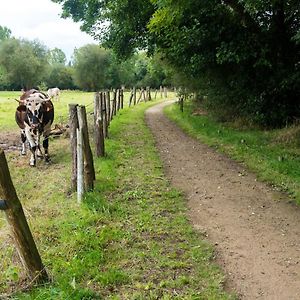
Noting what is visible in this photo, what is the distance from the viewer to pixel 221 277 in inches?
188

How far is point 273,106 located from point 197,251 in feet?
31.7

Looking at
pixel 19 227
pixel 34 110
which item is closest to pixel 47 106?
pixel 34 110

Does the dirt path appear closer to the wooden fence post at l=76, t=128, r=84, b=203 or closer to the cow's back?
the wooden fence post at l=76, t=128, r=84, b=203

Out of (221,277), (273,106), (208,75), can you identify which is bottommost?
(221,277)

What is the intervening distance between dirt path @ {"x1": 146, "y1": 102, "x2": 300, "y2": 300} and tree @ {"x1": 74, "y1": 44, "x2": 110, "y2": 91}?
5856 centimetres

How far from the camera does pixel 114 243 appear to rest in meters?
5.67

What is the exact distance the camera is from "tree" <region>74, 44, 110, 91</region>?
6700 centimetres

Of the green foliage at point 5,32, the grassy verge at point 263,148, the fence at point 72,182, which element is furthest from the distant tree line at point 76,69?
the green foliage at point 5,32

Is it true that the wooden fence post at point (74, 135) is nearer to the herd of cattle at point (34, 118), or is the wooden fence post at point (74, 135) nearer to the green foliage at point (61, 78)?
the herd of cattle at point (34, 118)

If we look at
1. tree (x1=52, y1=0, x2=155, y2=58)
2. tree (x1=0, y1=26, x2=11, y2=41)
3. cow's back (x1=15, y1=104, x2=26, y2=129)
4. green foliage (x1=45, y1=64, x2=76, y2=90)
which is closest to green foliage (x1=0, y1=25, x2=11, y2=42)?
tree (x1=0, y1=26, x2=11, y2=41)

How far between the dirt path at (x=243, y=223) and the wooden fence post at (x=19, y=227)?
220 centimetres

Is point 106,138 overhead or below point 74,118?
below

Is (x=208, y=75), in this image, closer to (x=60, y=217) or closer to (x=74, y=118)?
(x=74, y=118)

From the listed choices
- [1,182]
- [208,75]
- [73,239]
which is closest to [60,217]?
[73,239]
